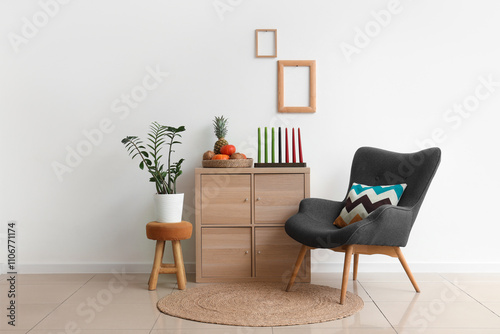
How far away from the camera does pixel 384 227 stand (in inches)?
118

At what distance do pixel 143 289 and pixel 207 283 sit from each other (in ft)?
1.33

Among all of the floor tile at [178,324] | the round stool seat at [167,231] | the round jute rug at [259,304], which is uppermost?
the round stool seat at [167,231]

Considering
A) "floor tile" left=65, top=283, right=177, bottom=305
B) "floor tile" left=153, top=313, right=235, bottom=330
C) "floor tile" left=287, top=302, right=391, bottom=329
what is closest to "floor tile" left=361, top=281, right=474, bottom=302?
"floor tile" left=287, top=302, right=391, bottom=329

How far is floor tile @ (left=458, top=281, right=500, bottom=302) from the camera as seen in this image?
3094 millimetres

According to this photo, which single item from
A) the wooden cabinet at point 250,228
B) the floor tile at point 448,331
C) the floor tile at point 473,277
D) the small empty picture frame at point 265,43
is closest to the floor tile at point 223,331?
the floor tile at point 448,331

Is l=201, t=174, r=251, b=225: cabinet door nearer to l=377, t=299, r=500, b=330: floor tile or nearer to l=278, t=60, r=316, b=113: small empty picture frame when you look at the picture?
l=278, t=60, r=316, b=113: small empty picture frame

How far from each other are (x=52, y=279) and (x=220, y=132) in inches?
58.9

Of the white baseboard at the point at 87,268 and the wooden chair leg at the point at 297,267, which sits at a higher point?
the wooden chair leg at the point at 297,267

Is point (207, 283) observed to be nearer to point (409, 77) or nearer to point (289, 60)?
point (289, 60)

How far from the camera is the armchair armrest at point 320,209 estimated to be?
3.39 meters

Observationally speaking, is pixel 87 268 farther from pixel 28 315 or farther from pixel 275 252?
pixel 275 252

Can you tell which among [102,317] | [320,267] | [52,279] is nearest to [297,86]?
[320,267]

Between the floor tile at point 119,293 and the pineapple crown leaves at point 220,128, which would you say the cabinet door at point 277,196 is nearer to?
the pineapple crown leaves at point 220,128

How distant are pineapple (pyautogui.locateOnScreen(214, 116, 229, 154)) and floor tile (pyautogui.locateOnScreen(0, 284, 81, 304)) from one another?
126 centimetres
